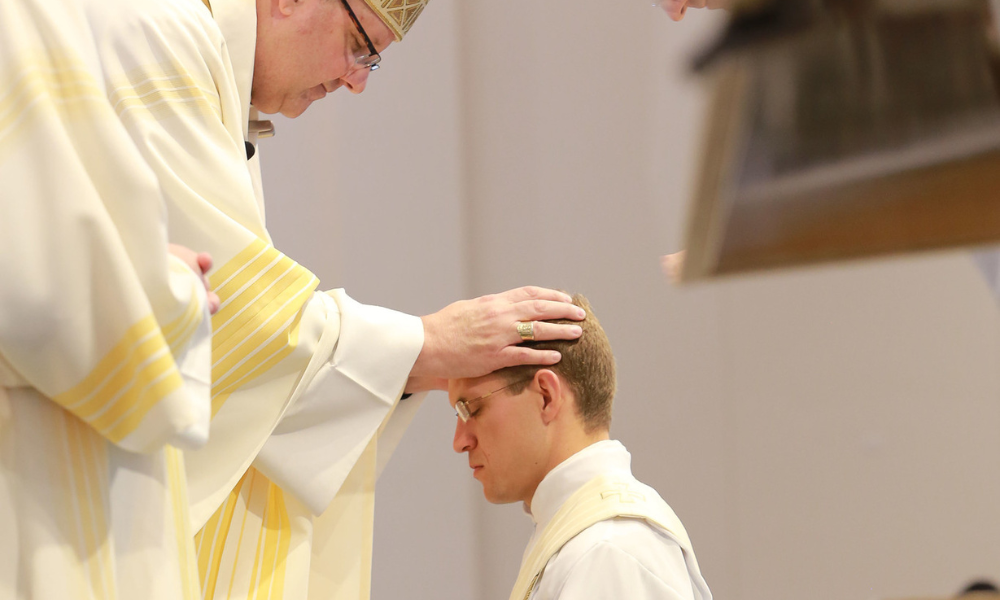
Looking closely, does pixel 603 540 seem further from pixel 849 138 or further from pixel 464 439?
pixel 849 138

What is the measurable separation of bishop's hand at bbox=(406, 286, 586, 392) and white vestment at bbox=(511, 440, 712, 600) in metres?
0.34

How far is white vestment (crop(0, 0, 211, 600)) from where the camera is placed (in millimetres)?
1182

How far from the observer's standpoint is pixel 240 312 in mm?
1932

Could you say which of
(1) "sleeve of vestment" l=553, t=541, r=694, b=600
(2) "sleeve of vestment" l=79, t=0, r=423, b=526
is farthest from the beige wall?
(2) "sleeve of vestment" l=79, t=0, r=423, b=526

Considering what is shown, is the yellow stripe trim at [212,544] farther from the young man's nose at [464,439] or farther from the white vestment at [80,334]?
the white vestment at [80,334]

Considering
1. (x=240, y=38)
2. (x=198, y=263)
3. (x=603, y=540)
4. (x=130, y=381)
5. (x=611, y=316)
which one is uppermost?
Result: (x=240, y=38)

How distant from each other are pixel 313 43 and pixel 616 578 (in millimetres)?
1463

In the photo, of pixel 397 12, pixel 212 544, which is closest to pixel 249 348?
pixel 212 544

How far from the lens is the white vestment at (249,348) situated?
1899 mm

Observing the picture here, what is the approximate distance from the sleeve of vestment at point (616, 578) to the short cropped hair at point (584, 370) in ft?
1.42

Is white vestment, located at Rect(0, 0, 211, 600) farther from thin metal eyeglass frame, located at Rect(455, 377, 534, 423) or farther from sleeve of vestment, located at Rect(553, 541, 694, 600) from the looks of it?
thin metal eyeglass frame, located at Rect(455, 377, 534, 423)

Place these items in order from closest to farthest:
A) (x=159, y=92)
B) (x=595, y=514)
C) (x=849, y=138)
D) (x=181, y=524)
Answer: (x=849, y=138) → (x=181, y=524) → (x=159, y=92) → (x=595, y=514)

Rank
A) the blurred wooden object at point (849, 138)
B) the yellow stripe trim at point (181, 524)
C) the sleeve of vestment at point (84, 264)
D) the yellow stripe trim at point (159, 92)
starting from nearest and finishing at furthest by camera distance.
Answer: the blurred wooden object at point (849, 138)
the sleeve of vestment at point (84, 264)
the yellow stripe trim at point (181, 524)
the yellow stripe trim at point (159, 92)

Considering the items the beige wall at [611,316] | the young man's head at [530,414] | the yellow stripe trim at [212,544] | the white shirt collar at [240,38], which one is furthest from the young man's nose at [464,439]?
the white shirt collar at [240,38]
